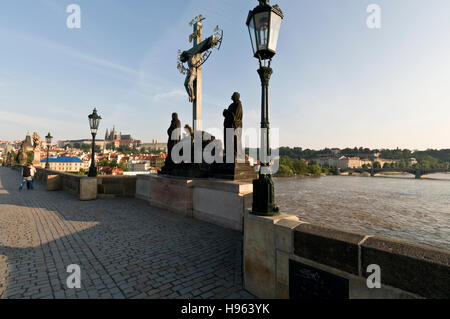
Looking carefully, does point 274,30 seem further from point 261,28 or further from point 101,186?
point 101,186

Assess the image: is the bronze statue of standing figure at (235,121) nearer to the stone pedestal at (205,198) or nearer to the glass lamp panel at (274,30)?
the stone pedestal at (205,198)

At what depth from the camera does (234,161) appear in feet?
21.3

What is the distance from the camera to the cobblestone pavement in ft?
9.57

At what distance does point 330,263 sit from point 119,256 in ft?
11.9

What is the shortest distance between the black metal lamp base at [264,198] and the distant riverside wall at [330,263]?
0.43ft

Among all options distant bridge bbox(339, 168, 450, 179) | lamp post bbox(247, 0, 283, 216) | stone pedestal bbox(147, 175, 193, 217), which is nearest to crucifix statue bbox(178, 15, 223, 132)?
stone pedestal bbox(147, 175, 193, 217)

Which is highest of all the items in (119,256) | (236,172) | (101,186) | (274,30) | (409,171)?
(274,30)

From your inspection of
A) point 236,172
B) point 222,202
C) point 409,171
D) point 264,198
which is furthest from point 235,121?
point 409,171

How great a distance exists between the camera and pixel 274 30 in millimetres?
2922

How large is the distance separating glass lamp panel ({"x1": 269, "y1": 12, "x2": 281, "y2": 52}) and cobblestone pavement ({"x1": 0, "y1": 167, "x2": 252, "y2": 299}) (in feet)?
11.3

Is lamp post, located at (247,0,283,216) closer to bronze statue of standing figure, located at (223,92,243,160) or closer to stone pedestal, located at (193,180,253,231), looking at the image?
stone pedestal, located at (193,180,253,231)

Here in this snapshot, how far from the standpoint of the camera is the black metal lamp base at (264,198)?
2.90m

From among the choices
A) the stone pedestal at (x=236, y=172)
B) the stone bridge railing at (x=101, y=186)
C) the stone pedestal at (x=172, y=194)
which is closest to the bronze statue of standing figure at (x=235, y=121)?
the stone pedestal at (x=236, y=172)
